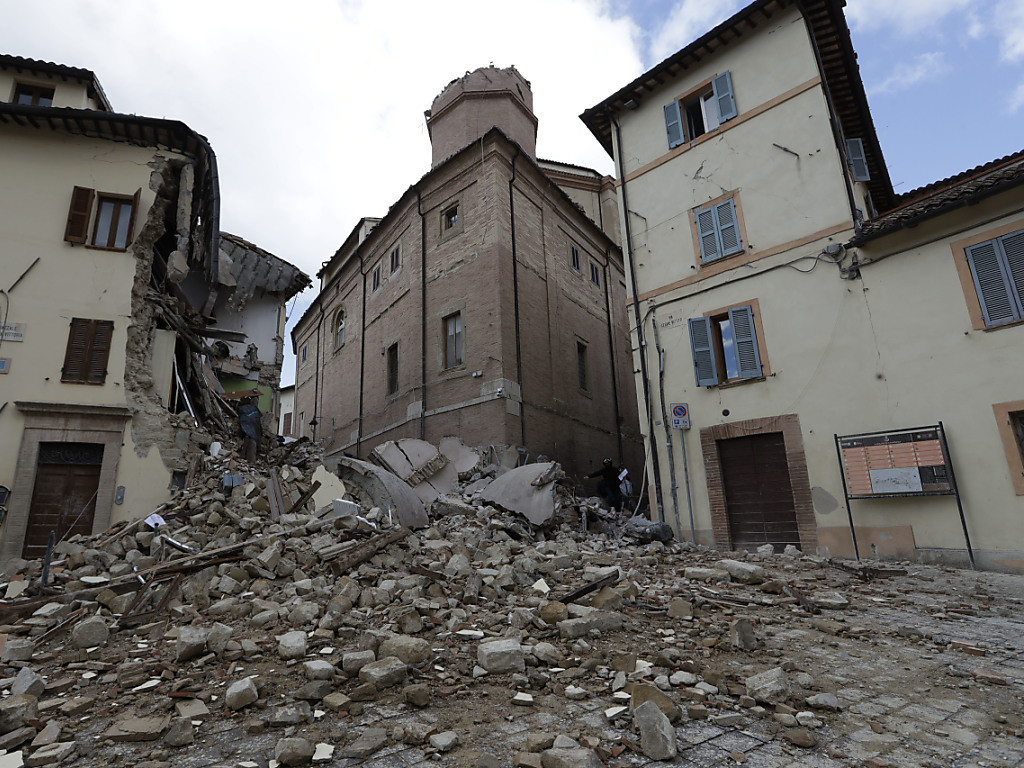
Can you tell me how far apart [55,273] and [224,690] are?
11317mm

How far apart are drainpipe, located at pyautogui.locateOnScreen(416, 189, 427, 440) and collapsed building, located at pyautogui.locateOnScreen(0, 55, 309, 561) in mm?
5225

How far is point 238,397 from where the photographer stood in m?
16.2

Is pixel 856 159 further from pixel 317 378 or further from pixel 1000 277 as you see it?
pixel 317 378

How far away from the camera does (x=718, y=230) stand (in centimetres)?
1177

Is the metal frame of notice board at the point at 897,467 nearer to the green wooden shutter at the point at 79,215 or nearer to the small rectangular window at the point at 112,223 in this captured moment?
the small rectangular window at the point at 112,223

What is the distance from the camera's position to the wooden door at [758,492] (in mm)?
10188

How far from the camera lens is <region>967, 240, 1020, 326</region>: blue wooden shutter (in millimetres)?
8273

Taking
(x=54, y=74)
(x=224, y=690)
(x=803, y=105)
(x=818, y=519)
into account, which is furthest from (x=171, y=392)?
(x=803, y=105)

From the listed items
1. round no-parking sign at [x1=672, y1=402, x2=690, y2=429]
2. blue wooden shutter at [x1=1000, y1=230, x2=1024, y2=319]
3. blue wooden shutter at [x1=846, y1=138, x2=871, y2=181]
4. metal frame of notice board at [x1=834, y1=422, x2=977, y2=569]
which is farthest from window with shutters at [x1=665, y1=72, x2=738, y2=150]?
metal frame of notice board at [x1=834, y1=422, x2=977, y2=569]

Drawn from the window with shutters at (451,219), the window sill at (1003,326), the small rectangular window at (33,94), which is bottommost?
the window sill at (1003,326)

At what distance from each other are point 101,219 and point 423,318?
324 inches

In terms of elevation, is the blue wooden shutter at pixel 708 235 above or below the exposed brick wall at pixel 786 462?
above

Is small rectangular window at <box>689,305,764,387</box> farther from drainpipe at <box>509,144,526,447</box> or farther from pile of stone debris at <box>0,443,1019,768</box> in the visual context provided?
drainpipe at <box>509,144,526,447</box>


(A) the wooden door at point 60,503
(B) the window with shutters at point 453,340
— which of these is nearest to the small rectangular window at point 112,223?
(A) the wooden door at point 60,503
